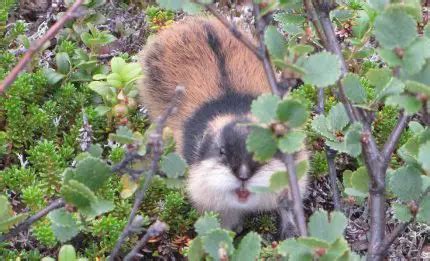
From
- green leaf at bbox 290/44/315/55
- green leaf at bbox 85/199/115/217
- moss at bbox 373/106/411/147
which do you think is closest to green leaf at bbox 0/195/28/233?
green leaf at bbox 85/199/115/217

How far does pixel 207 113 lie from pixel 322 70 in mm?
2235

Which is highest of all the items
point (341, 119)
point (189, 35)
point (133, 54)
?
point (341, 119)

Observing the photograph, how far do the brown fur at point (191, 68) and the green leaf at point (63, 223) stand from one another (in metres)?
2.06

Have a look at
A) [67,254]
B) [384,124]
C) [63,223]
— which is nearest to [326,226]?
[63,223]

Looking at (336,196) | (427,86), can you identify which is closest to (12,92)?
(336,196)

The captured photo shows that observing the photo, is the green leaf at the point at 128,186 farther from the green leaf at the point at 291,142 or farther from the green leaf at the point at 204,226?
the green leaf at the point at 291,142

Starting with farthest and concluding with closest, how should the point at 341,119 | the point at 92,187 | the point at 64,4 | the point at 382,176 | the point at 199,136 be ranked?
the point at 64,4
the point at 199,136
the point at 341,119
the point at 382,176
the point at 92,187

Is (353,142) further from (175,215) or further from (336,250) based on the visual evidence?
(175,215)

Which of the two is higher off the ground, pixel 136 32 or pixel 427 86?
pixel 427 86

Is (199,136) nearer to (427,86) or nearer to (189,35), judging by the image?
(189,35)

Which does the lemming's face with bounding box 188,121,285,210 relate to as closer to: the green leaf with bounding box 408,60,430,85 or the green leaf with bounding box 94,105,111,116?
the green leaf with bounding box 94,105,111,116

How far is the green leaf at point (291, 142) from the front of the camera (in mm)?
2465

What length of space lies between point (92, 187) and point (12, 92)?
2144 millimetres

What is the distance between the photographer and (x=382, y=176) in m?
3.19
